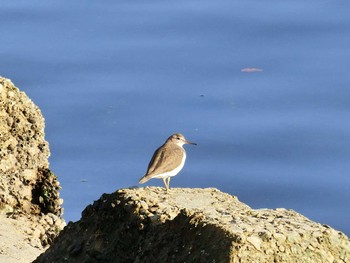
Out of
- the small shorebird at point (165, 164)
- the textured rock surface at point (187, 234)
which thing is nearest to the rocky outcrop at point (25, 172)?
the small shorebird at point (165, 164)

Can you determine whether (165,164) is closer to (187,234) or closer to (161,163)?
(161,163)

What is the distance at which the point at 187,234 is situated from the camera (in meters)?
6.64

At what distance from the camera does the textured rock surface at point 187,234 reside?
21.3 ft

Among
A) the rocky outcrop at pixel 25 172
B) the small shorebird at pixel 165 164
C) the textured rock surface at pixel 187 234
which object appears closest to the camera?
the textured rock surface at pixel 187 234

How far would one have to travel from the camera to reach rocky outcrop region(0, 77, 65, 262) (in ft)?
31.2

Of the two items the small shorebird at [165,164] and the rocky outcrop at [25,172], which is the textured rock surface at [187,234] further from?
the small shorebird at [165,164]

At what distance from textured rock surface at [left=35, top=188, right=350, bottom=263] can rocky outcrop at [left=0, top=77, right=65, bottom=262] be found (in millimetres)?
2155

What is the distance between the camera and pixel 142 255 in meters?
6.75

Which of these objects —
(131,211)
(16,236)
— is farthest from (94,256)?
(16,236)

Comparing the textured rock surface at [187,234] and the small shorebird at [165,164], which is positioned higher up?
the textured rock surface at [187,234]

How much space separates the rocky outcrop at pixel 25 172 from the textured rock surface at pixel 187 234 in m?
2.15

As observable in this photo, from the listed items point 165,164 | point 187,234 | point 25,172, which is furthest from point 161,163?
point 187,234

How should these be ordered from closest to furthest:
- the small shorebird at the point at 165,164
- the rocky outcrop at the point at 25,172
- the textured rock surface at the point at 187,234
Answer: the textured rock surface at the point at 187,234 < the rocky outcrop at the point at 25,172 < the small shorebird at the point at 165,164

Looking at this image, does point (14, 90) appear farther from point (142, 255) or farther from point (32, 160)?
point (142, 255)
